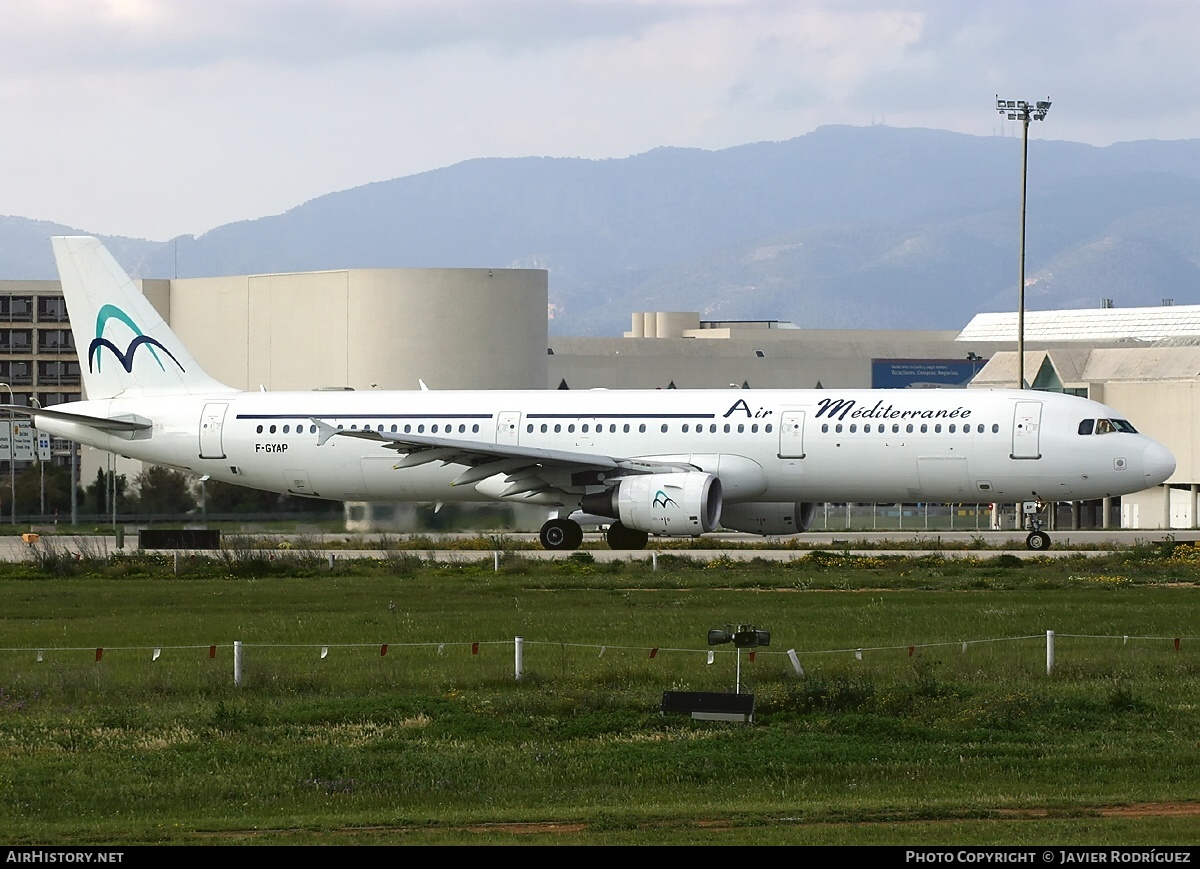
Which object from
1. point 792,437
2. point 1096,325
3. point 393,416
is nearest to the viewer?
point 792,437

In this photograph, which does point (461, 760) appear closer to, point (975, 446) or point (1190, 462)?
point (975, 446)

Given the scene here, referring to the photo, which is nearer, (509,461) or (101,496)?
(509,461)

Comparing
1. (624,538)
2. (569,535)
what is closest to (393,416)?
(569,535)

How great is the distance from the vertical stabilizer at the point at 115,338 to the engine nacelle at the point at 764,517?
1542 cm

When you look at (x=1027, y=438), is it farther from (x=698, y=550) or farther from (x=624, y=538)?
(x=624, y=538)

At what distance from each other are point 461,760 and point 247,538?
3434 cm

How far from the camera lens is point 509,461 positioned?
43906 mm

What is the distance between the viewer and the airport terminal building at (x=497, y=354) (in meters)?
78.7

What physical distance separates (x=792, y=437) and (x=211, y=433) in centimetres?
1660

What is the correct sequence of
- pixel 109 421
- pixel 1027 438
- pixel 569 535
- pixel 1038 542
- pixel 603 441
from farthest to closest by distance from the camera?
pixel 109 421, pixel 1038 542, pixel 569 535, pixel 603 441, pixel 1027 438

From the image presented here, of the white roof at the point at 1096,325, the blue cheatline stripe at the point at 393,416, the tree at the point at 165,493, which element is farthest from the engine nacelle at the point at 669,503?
the white roof at the point at 1096,325

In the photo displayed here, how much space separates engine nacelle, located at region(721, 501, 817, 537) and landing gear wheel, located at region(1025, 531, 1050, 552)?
244 inches

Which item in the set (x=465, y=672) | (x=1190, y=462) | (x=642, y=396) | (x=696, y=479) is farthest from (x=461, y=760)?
(x=1190, y=462)

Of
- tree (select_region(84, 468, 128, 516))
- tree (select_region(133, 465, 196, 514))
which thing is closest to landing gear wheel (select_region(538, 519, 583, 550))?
tree (select_region(133, 465, 196, 514))
